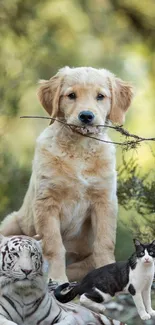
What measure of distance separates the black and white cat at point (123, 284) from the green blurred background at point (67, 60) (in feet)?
2.49

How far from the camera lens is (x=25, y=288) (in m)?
1.82

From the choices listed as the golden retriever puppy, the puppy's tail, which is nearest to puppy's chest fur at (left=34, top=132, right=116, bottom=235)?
the golden retriever puppy

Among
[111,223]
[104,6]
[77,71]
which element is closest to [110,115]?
[77,71]

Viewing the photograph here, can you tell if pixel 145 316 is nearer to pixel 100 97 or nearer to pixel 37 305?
pixel 37 305

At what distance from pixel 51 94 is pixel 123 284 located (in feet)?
1.91

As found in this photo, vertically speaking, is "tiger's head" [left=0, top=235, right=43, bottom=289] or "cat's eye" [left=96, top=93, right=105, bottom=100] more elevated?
"cat's eye" [left=96, top=93, right=105, bottom=100]

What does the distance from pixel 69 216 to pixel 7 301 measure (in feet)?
1.53

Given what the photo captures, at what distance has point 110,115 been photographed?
224cm

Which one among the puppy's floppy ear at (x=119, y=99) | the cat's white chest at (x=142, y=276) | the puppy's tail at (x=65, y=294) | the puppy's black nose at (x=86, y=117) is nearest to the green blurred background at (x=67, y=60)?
the puppy's floppy ear at (x=119, y=99)

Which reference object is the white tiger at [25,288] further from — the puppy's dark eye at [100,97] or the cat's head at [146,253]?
the puppy's dark eye at [100,97]

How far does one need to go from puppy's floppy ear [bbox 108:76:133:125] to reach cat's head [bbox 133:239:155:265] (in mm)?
440

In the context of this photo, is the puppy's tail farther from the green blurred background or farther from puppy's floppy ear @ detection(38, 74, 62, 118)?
the green blurred background

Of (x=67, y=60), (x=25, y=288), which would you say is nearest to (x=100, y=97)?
(x=25, y=288)

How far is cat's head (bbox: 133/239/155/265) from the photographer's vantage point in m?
1.88
